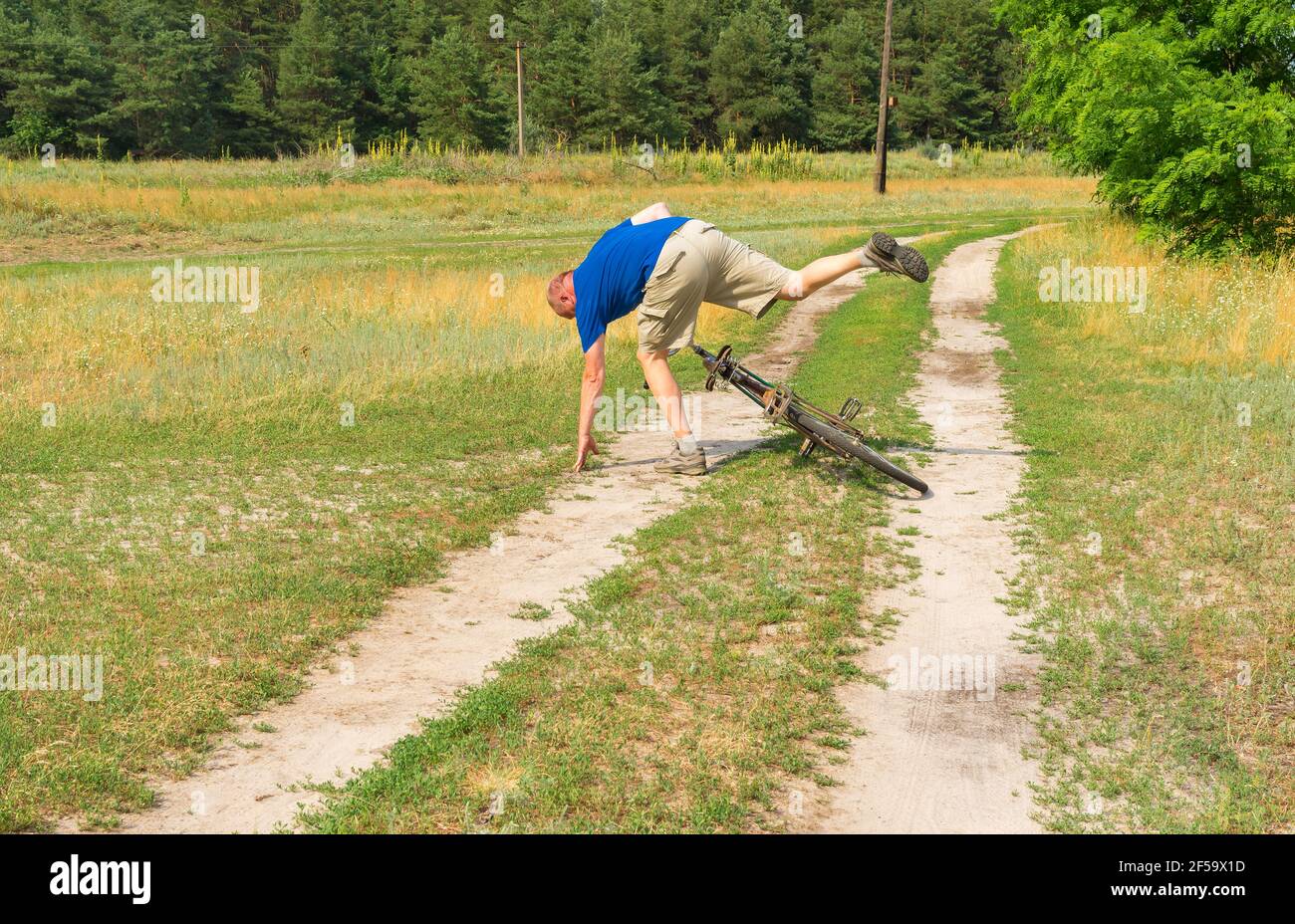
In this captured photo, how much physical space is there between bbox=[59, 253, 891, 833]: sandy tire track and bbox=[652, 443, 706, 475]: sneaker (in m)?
0.09

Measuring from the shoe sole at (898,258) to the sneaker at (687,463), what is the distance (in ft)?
7.72

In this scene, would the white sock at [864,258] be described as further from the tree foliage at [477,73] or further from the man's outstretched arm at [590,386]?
the tree foliage at [477,73]

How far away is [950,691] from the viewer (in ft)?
17.0

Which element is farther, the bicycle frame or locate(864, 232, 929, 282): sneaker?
the bicycle frame

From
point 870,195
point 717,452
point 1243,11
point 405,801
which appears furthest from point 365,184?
point 405,801

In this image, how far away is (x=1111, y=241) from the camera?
20812mm

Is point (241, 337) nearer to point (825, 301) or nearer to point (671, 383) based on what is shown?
point (671, 383)

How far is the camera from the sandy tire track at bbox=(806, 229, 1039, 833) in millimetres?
4164

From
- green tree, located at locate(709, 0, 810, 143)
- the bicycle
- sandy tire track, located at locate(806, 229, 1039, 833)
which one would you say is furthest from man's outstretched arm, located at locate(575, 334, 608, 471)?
green tree, located at locate(709, 0, 810, 143)

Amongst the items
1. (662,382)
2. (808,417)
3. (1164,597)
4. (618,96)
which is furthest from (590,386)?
(618,96)

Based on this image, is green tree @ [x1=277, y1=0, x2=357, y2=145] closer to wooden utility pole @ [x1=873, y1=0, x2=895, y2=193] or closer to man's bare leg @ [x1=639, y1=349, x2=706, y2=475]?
wooden utility pole @ [x1=873, y1=0, x2=895, y2=193]

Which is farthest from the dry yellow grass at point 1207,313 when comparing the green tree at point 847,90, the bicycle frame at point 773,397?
the green tree at point 847,90

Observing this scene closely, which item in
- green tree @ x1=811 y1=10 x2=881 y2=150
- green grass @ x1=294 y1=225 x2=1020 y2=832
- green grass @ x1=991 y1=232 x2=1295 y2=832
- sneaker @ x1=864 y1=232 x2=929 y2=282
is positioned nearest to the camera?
green grass @ x1=294 y1=225 x2=1020 y2=832

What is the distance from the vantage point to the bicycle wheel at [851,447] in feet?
27.0
